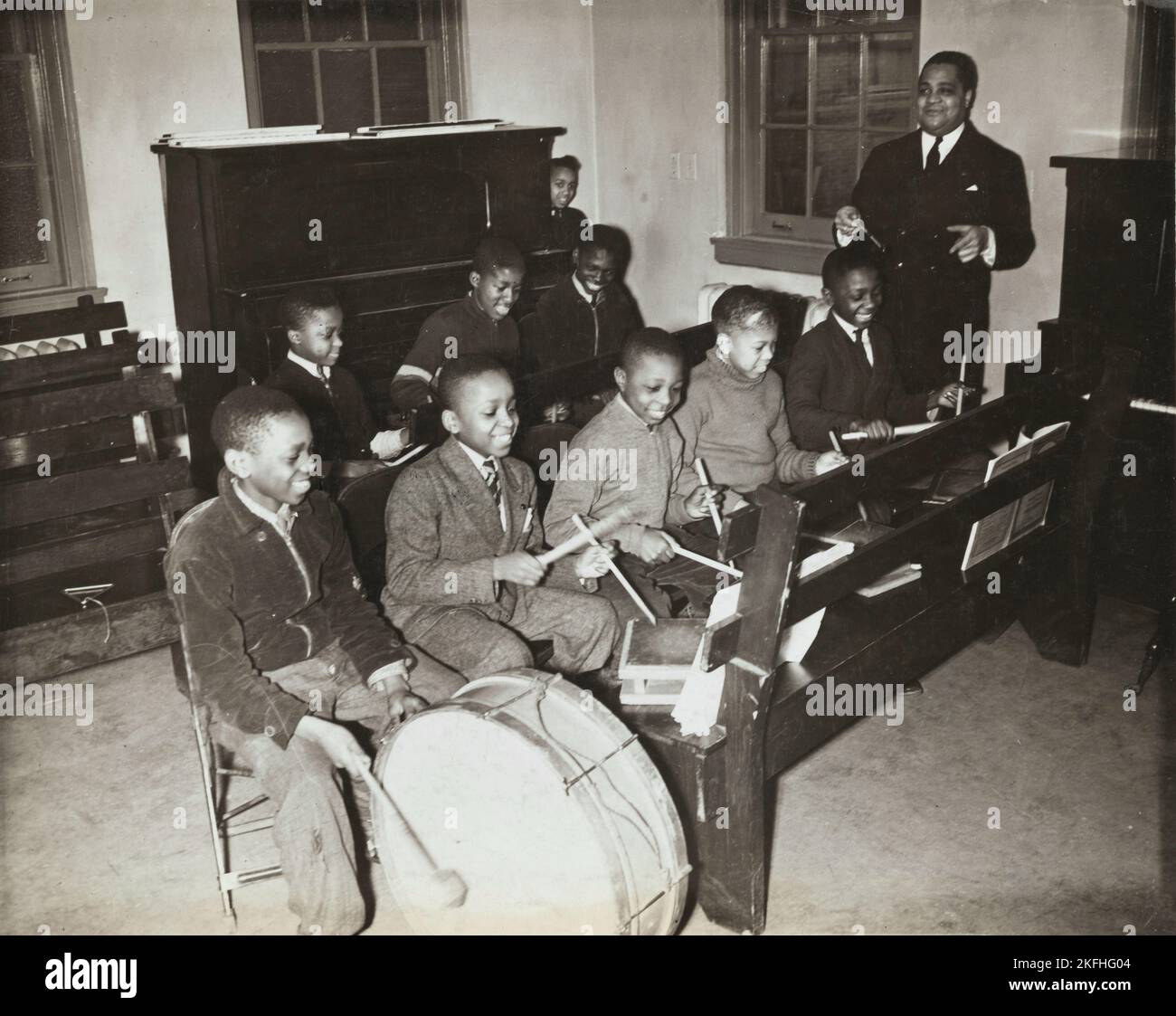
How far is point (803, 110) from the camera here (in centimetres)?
620

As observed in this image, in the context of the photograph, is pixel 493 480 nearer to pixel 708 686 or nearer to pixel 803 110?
pixel 708 686

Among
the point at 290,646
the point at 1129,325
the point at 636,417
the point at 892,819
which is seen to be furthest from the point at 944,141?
the point at 290,646

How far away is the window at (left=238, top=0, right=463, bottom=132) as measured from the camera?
5891mm

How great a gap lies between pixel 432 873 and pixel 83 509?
2.33 m

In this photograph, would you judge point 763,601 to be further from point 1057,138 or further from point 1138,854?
point 1057,138

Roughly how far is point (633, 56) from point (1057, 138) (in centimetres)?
269

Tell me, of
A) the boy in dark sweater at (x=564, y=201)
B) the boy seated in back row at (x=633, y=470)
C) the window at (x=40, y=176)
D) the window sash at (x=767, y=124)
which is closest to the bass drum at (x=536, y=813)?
the boy seated in back row at (x=633, y=470)

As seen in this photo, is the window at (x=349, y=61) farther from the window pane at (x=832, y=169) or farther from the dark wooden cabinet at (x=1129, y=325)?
the dark wooden cabinet at (x=1129, y=325)

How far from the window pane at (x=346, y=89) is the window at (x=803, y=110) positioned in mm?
1949

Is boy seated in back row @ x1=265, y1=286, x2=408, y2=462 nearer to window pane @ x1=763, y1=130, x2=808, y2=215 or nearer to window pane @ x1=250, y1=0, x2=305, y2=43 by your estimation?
window pane @ x1=250, y1=0, x2=305, y2=43

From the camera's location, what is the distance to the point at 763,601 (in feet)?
8.43

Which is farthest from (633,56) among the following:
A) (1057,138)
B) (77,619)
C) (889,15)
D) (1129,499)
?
(77,619)

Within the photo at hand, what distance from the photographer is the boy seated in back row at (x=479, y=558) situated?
10.1ft

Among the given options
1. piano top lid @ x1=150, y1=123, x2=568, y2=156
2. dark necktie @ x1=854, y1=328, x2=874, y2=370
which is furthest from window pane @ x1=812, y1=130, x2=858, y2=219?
dark necktie @ x1=854, y1=328, x2=874, y2=370
